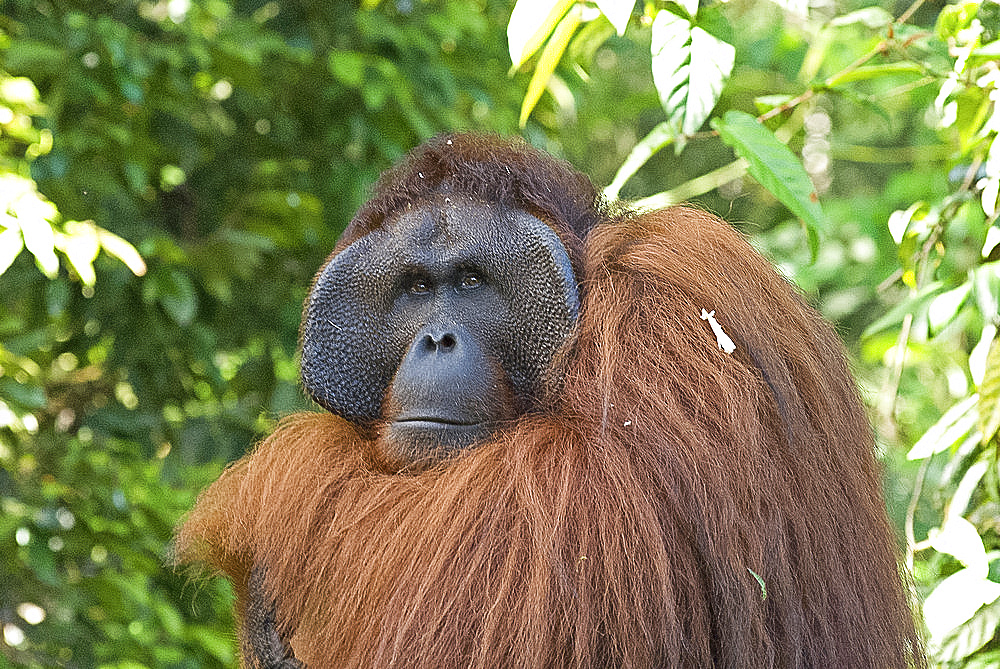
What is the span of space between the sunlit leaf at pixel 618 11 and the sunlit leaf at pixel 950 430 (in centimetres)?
121

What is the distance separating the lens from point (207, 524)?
231 centimetres

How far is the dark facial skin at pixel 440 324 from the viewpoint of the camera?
2.02 meters

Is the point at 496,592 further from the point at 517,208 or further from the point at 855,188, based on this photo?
the point at 855,188

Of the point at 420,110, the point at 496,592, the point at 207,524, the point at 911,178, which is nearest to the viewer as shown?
the point at 496,592

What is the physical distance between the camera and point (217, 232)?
12.4 ft

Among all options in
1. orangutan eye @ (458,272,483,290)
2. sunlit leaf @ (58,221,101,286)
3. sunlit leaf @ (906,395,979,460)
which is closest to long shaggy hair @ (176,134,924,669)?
orangutan eye @ (458,272,483,290)

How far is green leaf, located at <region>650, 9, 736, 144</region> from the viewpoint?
86.2 inches

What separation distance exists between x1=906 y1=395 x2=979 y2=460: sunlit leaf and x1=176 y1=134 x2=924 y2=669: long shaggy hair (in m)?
0.33

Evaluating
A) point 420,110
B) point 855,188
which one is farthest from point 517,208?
point 855,188

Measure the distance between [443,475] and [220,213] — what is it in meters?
2.54

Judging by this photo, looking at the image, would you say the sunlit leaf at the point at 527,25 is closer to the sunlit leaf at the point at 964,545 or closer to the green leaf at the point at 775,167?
the green leaf at the point at 775,167

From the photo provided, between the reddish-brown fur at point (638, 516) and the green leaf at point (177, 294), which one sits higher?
the reddish-brown fur at point (638, 516)

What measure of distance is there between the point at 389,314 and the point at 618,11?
772mm

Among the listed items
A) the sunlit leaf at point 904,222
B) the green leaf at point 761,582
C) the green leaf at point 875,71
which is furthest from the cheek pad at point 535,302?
the sunlit leaf at point 904,222
